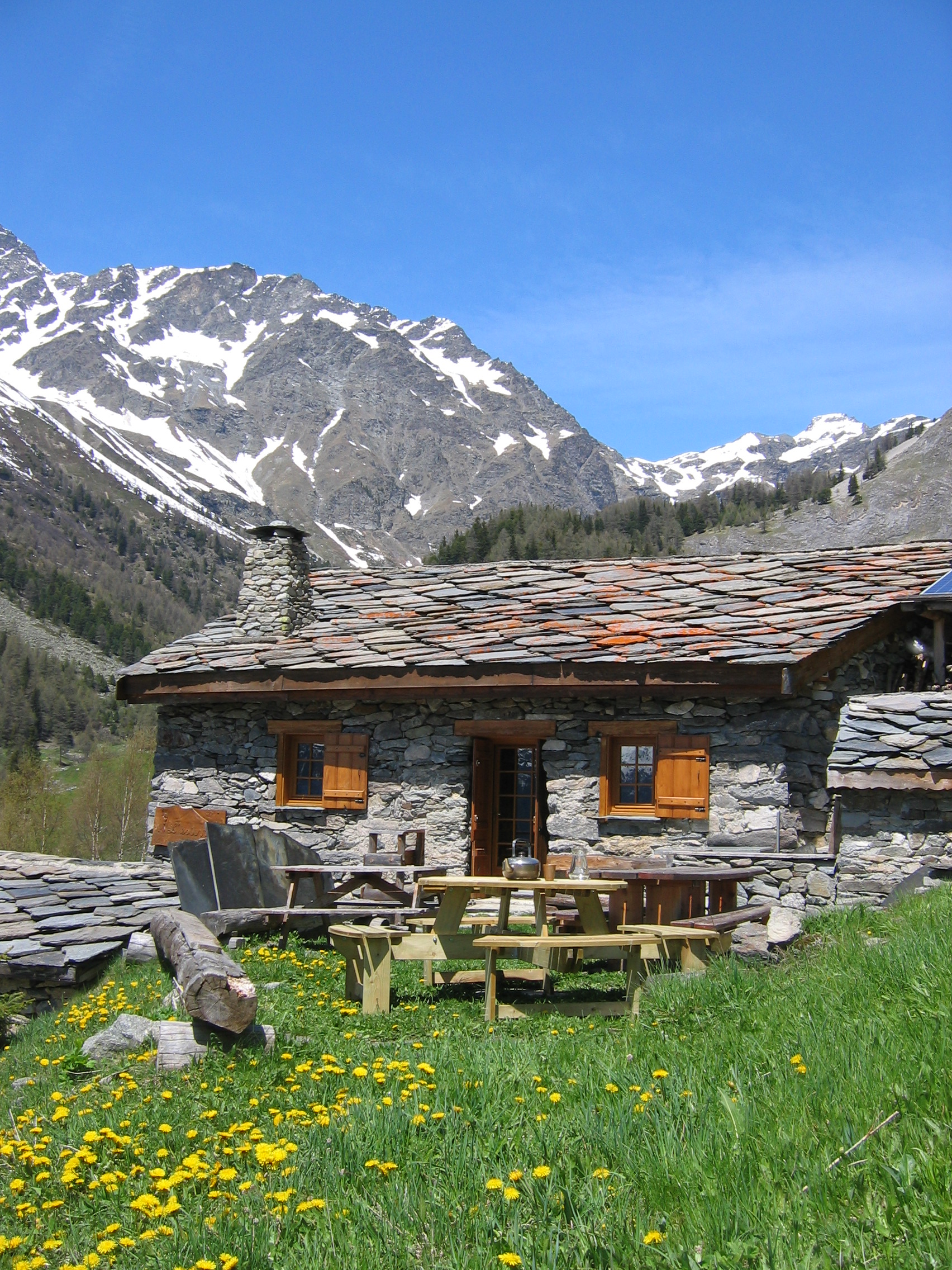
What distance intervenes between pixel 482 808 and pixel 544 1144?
30.8 ft

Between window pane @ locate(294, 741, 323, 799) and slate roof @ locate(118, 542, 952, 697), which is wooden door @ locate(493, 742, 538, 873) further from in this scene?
window pane @ locate(294, 741, 323, 799)

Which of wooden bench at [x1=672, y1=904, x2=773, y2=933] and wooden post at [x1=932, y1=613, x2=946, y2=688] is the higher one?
wooden post at [x1=932, y1=613, x2=946, y2=688]

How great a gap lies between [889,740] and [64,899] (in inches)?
345

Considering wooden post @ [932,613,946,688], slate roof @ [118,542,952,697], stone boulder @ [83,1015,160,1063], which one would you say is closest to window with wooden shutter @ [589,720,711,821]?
slate roof @ [118,542,952,697]

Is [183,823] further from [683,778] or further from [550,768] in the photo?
[683,778]

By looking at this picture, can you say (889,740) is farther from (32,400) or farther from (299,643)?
(32,400)

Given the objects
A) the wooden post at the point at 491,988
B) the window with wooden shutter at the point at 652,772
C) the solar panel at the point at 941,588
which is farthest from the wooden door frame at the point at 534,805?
the wooden post at the point at 491,988

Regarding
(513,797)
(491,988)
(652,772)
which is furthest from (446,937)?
(513,797)

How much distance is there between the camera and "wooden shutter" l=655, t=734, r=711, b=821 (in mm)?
11398

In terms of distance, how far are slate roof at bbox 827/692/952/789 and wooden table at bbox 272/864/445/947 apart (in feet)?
13.7

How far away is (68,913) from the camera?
10648 millimetres

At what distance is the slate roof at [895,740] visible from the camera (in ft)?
30.0

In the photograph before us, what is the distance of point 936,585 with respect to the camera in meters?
11.9

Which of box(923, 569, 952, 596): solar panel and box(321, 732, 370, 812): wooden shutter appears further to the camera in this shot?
box(321, 732, 370, 812): wooden shutter
